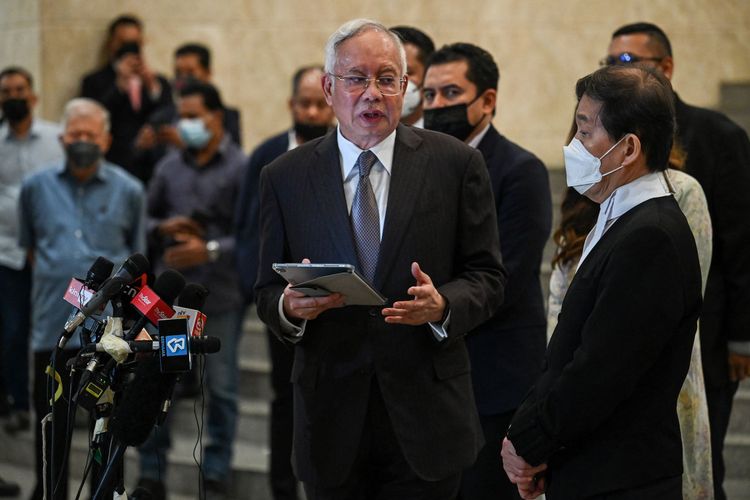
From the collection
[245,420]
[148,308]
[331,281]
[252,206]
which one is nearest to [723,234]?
[331,281]

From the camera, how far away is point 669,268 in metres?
2.82

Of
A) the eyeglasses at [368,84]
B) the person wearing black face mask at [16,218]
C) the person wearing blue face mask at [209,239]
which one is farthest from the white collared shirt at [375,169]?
the person wearing black face mask at [16,218]

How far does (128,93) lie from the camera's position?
8.30 metres

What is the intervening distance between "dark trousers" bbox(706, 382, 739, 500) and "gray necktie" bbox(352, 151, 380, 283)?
1.52 metres

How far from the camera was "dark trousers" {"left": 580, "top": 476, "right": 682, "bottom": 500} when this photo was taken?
2.86 m

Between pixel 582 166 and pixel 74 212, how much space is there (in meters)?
3.62

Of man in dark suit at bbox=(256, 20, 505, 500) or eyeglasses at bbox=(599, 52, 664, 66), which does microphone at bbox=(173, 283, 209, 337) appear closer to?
man in dark suit at bbox=(256, 20, 505, 500)

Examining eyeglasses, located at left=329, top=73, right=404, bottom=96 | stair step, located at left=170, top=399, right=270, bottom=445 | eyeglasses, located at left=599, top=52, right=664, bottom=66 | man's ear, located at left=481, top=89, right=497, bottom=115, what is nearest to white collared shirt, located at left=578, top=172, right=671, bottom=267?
eyeglasses, located at left=329, top=73, right=404, bottom=96

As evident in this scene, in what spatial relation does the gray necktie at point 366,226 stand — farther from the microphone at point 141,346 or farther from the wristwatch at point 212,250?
the wristwatch at point 212,250

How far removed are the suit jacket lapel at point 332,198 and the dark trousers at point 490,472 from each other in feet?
3.37

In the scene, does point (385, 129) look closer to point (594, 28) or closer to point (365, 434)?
point (365, 434)

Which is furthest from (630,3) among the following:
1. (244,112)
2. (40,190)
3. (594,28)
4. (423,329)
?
(423,329)

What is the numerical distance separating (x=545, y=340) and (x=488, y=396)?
305 mm

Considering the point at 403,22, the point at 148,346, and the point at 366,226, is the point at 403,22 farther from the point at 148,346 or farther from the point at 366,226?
the point at 148,346
